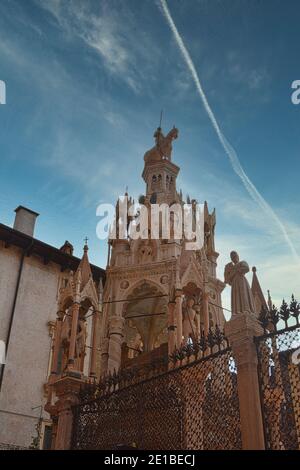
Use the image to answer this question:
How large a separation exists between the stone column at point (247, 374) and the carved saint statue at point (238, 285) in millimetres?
255

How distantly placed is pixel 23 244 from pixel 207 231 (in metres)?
10.1

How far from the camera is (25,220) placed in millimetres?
28016

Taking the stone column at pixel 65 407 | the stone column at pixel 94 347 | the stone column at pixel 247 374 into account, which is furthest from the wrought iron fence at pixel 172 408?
the stone column at pixel 94 347

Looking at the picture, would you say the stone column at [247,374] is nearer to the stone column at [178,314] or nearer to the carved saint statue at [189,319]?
the stone column at [178,314]

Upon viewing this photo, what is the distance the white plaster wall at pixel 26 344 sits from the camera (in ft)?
73.4

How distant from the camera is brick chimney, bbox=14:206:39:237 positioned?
90.8ft

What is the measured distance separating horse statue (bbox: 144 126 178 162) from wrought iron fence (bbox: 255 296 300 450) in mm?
15406

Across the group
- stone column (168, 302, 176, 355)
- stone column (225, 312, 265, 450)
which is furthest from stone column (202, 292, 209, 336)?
stone column (225, 312, 265, 450)

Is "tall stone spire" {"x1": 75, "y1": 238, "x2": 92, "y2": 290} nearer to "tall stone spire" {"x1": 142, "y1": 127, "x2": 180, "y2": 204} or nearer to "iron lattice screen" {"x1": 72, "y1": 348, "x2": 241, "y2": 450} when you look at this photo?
"iron lattice screen" {"x1": 72, "y1": 348, "x2": 241, "y2": 450}

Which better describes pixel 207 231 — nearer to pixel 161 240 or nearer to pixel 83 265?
pixel 161 240

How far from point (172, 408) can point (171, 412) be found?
0.08m

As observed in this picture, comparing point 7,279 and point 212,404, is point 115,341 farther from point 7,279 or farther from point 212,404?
point 212,404

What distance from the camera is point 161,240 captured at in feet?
65.2

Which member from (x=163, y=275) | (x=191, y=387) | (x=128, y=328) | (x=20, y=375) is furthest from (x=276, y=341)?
(x=20, y=375)
